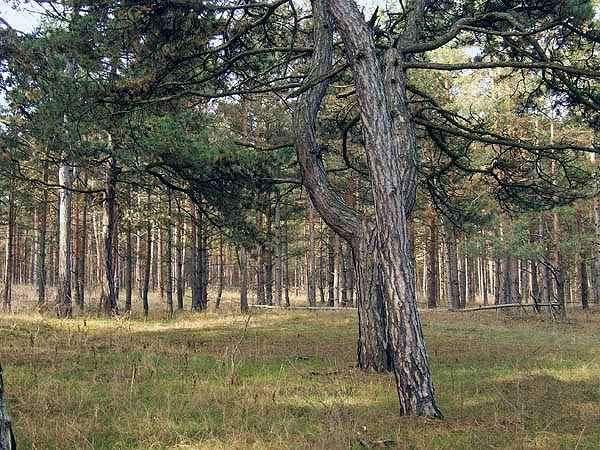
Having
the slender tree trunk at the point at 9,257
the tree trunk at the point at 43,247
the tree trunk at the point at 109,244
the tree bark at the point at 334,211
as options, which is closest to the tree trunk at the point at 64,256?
the tree trunk at the point at 109,244

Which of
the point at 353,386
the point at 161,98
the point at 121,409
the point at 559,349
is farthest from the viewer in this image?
the point at 559,349

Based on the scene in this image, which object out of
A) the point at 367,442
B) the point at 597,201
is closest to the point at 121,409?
the point at 367,442

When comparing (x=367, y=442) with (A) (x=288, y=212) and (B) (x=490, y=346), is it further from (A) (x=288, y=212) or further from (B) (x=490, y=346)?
(A) (x=288, y=212)

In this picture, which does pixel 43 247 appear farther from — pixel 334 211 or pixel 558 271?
pixel 558 271

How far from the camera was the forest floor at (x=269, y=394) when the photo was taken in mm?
5254

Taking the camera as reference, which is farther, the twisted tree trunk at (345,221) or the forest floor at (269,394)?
the twisted tree trunk at (345,221)

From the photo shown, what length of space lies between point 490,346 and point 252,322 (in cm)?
778

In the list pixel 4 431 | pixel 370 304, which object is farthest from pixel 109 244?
pixel 4 431

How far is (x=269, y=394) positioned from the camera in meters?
7.16

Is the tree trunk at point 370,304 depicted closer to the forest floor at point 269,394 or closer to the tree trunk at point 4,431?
the forest floor at point 269,394

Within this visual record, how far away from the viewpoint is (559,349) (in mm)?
13008

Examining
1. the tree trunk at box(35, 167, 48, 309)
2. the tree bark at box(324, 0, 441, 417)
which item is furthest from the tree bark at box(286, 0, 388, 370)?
the tree trunk at box(35, 167, 48, 309)

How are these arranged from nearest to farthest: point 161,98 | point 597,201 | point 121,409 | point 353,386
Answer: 1. point 121,409
2. point 353,386
3. point 161,98
4. point 597,201

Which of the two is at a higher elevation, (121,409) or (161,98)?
(161,98)
